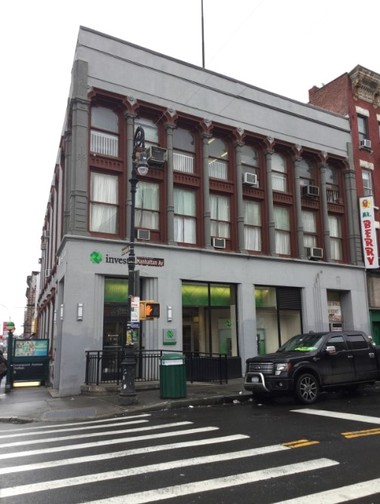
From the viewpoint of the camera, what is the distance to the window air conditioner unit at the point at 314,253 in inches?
914

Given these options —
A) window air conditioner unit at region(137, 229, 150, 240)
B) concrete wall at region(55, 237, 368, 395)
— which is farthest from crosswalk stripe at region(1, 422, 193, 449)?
window air conditioner unit at region(137, 229, 150, 240)

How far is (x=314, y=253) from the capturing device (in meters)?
23.3

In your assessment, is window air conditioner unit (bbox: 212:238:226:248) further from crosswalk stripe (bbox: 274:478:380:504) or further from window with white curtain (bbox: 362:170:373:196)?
crosswalk stripe (bbox: 274:478:380:504)

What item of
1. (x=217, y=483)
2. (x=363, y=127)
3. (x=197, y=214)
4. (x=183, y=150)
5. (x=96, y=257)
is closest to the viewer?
(x=217, y=483)

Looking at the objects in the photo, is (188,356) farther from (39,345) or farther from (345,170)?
(345,170)

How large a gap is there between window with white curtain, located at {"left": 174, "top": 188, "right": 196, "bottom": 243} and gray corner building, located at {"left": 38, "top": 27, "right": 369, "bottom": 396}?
0.17 feet

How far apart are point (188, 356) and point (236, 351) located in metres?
2.69

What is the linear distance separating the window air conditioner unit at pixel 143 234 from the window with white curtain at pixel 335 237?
11019 millimetres

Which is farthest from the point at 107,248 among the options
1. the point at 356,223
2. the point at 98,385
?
the point at 356,223

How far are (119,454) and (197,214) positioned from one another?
46.5ft

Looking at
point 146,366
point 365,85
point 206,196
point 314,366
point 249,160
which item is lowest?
point 146,366

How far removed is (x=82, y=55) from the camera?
58.8 ft

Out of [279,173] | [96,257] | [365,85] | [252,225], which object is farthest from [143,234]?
[365,85]

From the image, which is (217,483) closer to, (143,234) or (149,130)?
(143,234)
